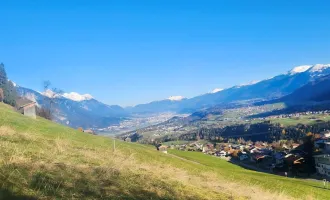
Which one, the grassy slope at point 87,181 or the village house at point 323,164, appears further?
the village house at point 323,164

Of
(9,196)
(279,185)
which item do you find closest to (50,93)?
(279,185)

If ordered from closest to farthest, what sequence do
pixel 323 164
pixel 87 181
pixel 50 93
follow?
pixel 87 181 < pixel 323 164 < pixel 50 93

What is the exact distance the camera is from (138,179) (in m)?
11.3

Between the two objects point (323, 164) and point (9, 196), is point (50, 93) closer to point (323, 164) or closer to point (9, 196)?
point (323, 164)

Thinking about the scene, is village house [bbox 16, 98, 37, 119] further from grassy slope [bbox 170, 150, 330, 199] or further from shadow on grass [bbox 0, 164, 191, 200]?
shadow on grass [bbox 0, 164, 191, 200]

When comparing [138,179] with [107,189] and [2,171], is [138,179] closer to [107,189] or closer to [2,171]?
[107,189]

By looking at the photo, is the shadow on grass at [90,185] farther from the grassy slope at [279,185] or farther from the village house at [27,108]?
the village house at [27,108]

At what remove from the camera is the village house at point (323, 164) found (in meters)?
72.8

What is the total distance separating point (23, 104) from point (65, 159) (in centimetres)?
5412

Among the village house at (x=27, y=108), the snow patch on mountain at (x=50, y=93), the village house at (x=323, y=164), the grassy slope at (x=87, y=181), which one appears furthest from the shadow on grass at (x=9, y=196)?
the snow patch on mountain at (x=50, y=93)

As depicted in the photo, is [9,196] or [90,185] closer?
[9,196]

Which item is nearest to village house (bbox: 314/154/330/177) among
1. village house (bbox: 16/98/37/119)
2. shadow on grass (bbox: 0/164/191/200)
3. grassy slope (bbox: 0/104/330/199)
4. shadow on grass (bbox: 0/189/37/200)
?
village house (bbox: 16/98/37/119)

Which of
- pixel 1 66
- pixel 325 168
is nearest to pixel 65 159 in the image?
pixel 325 168

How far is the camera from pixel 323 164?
244ft
